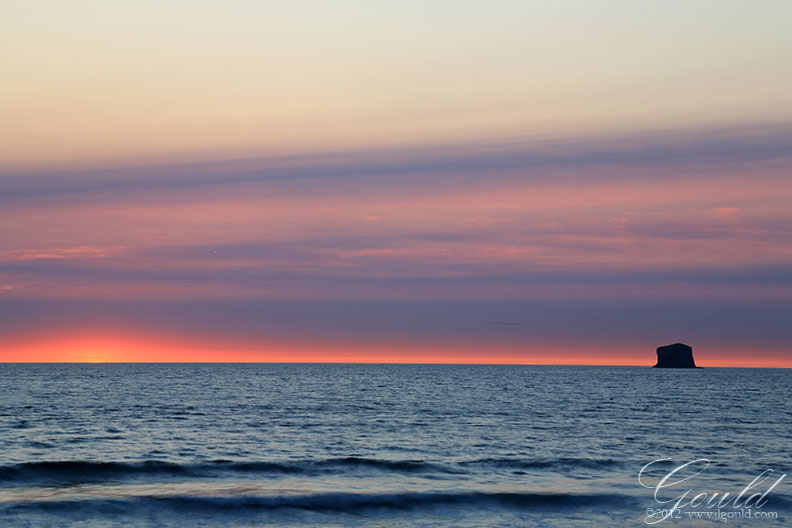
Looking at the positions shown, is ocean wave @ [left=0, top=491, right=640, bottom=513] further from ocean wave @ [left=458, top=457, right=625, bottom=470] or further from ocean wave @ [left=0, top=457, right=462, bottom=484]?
ocean wave @ [left=458, top=457, right=625, bottom=470]

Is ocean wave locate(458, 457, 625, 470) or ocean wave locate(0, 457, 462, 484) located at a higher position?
ocean wave locate(0, 457, 462, 484)

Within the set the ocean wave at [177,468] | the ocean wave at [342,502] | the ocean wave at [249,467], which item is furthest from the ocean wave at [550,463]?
the ocean wave at [342,502]

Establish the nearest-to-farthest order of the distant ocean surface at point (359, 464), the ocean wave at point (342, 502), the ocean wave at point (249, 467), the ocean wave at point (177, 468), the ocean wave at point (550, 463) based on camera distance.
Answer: the distant ocean surface at point (359, 464), the ocean wave at point (342, 502), the ocean wave at point (177, 468), the ocean wave at point (249, 467), the ocean wave at point (550, 463)

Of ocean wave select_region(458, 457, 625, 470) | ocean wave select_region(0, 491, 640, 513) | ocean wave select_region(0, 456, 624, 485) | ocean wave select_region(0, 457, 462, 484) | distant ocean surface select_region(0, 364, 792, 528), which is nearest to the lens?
distant ocean surface select_region(0, 364, 792, 528)

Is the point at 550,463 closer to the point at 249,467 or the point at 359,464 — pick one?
the point at 359,464

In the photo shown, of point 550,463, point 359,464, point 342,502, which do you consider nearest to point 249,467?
point 359,464

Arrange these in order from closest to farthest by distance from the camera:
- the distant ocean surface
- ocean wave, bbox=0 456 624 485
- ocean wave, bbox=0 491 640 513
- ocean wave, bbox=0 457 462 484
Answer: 1. the distant ocean surface
2. ocean wave, bbox=0 491 640 513
3. ocean wave, bbox=0 457 462 484
4. ocean wave, bbox=0 456 624 485

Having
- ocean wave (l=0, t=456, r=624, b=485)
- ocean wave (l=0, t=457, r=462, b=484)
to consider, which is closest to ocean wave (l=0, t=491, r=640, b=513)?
ocean wave (l=0, t=456, r=624, b=485)

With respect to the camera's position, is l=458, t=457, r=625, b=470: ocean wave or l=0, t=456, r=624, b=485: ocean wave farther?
l=458, t=457, r=625, b=470: ocean wave

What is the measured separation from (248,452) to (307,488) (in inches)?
457

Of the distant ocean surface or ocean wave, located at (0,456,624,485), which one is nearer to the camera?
the distant ocean surface

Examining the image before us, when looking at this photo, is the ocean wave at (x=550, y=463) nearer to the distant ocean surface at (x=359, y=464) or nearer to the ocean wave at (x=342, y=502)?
the distant ocean surface at (x=359, y=464)

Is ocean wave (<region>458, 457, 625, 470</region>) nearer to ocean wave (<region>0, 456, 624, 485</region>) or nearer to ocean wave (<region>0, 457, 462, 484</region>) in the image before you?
ocean wave (<region>0, 456, 624, 485</region>)

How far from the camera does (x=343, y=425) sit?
6391 centimetres
